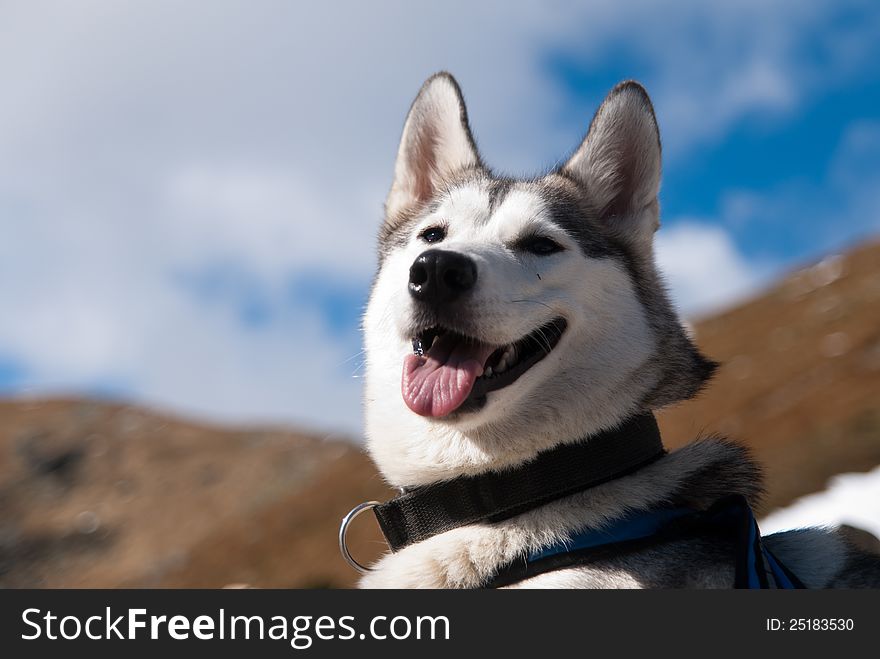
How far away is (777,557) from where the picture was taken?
15.1ft

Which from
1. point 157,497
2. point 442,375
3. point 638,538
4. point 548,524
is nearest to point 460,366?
point 442,375

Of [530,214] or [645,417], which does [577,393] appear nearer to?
[645,417]

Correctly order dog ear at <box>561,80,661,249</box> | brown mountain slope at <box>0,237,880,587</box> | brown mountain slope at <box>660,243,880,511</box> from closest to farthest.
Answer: dog ear at <box>561,80,661,249</box> < brown mountain slope at <box>660,243,880,511</box> < brown mountain slope at <box>0,237,880,587</box>

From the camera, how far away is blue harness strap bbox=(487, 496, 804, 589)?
4.04m

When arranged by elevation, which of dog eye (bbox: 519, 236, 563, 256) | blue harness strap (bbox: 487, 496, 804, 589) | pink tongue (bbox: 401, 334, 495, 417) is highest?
dog eye (bbox: 519, 236, 563, 256)

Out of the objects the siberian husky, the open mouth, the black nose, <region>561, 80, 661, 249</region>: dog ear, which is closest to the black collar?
the siberian husky

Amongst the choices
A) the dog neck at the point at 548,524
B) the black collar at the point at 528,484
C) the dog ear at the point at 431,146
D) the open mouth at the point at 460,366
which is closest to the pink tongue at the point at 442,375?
the open mouth at the point at 460,366

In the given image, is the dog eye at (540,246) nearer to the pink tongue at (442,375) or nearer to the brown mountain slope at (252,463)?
the pink tongue at (442,375)

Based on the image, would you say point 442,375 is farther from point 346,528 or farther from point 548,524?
point 346,528

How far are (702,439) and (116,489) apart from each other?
89.3 m

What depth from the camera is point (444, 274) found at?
14.5 feet

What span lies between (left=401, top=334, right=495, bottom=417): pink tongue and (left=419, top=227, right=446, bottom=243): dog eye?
0.90m

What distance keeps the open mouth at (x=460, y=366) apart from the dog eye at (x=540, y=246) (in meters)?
0.54

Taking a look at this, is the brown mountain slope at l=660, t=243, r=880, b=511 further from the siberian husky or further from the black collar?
the black collar
